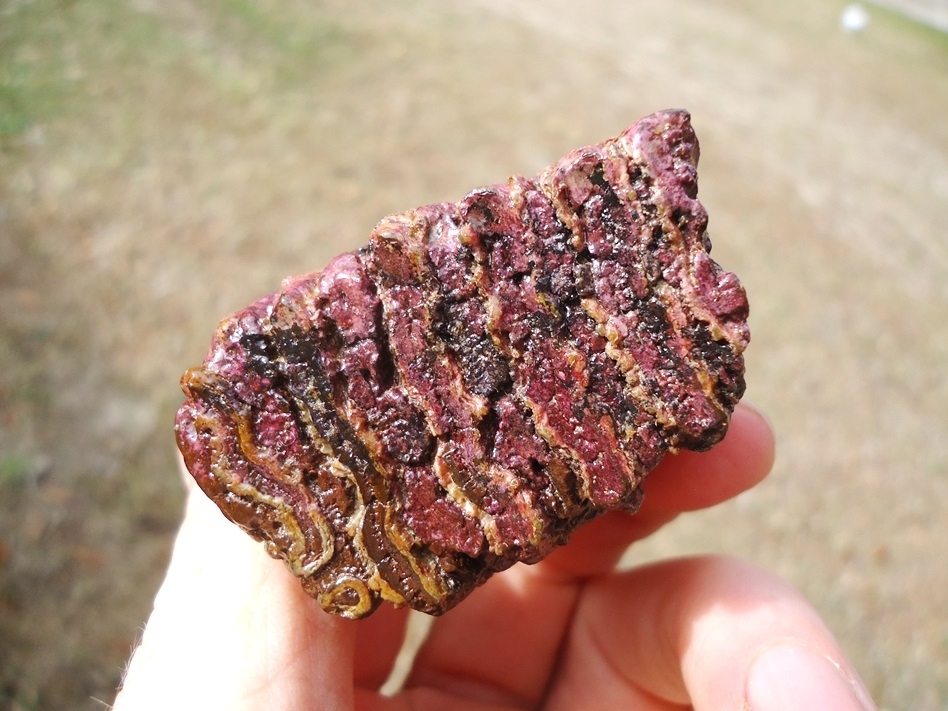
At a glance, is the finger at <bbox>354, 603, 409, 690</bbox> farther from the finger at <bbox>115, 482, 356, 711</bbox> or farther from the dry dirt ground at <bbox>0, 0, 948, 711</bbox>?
the dry dirt ground at <bbox>0, 0, 948, 711</bbox>

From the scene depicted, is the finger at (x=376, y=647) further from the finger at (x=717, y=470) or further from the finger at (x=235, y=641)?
the finger at (x=717, y=470)

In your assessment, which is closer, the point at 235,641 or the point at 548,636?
the point at 235,641

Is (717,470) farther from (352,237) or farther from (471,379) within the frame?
(352,237)

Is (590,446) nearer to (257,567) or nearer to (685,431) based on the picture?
(685,431)

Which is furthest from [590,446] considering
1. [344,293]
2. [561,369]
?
[344,293]

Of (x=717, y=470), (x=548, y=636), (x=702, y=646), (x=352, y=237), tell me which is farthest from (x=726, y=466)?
(x=352, y=237)

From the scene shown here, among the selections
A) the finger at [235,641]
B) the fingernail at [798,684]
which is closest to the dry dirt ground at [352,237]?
the finger at [235,641]

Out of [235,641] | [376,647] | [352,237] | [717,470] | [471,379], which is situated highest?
[471,379]
